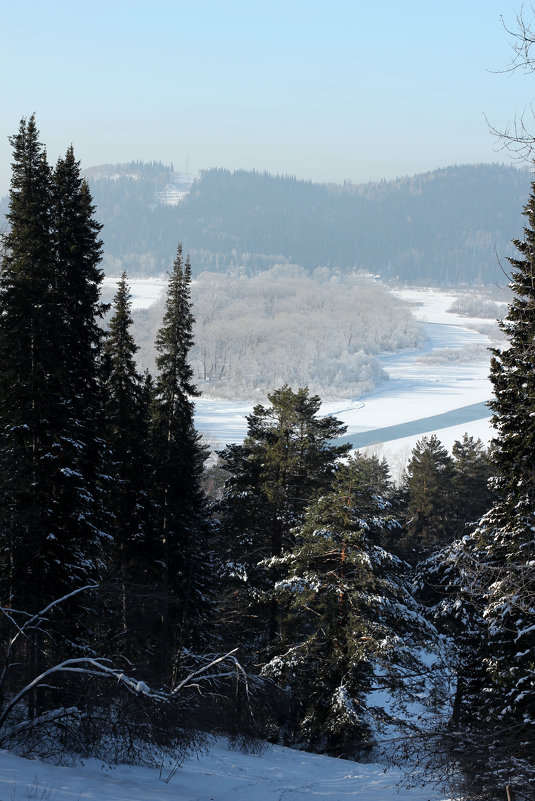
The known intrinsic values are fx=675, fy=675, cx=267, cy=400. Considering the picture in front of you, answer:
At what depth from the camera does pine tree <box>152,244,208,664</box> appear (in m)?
19.8

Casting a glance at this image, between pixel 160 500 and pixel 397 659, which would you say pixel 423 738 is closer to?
pixel 397 659

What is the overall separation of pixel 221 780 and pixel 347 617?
5.49 metres

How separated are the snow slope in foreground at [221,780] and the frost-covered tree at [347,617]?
1203 mm

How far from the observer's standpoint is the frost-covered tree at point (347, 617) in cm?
1470

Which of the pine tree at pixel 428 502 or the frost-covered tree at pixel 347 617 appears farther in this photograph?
the pine tree at pixel 428 502

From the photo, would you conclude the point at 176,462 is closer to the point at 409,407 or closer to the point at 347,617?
the point at 347,617

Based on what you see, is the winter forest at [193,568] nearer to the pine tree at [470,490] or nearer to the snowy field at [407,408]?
the pine tree at [470,490]

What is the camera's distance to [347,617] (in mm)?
15336

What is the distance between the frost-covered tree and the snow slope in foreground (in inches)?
47.3

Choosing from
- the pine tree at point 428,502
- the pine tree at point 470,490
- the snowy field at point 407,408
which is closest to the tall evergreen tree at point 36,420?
the pine tree at point 428,502

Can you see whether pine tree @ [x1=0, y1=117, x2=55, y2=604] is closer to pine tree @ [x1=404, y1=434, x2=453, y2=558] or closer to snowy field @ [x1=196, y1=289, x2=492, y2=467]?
pine tree @ [x1=404, y1=434, x2=453, y2=558]

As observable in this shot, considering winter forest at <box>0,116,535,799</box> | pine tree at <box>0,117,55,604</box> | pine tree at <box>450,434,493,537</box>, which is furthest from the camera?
pine tree at <box>450,434,493,537</box>

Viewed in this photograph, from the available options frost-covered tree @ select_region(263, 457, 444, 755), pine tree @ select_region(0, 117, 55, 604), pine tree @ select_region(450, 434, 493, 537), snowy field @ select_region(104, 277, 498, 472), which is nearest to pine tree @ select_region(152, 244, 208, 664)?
frost-covered tree @ select_region(263, 457, 444, 755)

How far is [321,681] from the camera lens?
15.7 m
